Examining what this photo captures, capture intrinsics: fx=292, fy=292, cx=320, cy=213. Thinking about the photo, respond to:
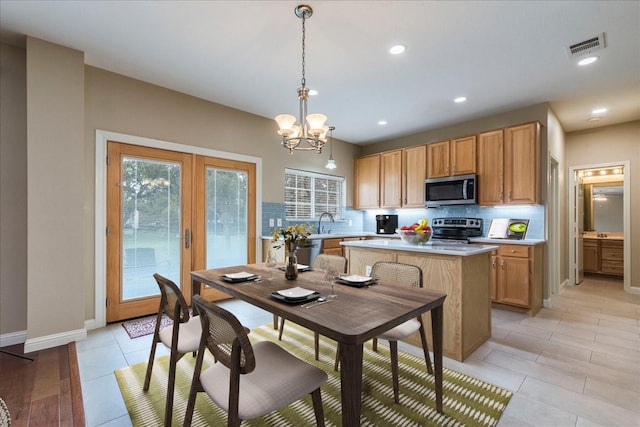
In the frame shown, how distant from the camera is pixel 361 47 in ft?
8.63

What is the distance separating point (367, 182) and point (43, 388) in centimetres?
513

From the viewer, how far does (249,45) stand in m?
2.61

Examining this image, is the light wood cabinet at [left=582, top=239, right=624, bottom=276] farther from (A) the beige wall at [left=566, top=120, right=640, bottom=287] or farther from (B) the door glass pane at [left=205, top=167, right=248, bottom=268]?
(B) the door glass pane at [left=205, top=167, right=248, bottom=268]

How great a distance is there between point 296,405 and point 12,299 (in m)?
2.83

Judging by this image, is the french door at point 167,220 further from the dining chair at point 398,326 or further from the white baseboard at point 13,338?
the dining chair at point 398,326

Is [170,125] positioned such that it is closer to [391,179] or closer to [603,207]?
[391,179]

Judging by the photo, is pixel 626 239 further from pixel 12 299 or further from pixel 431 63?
pixel 12 299

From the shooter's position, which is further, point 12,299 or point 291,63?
point 291,63

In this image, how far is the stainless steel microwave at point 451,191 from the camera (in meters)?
4.29

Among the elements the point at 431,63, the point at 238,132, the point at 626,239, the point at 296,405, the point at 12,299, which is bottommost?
the point at 296,405

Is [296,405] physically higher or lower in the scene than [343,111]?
lower

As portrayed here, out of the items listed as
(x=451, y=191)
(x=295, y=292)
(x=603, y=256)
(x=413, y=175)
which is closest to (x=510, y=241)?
(x=451, y=191)

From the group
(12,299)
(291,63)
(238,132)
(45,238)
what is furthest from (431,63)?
(12,299)

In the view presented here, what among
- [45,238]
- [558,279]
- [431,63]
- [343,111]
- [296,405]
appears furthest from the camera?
[558,279]
